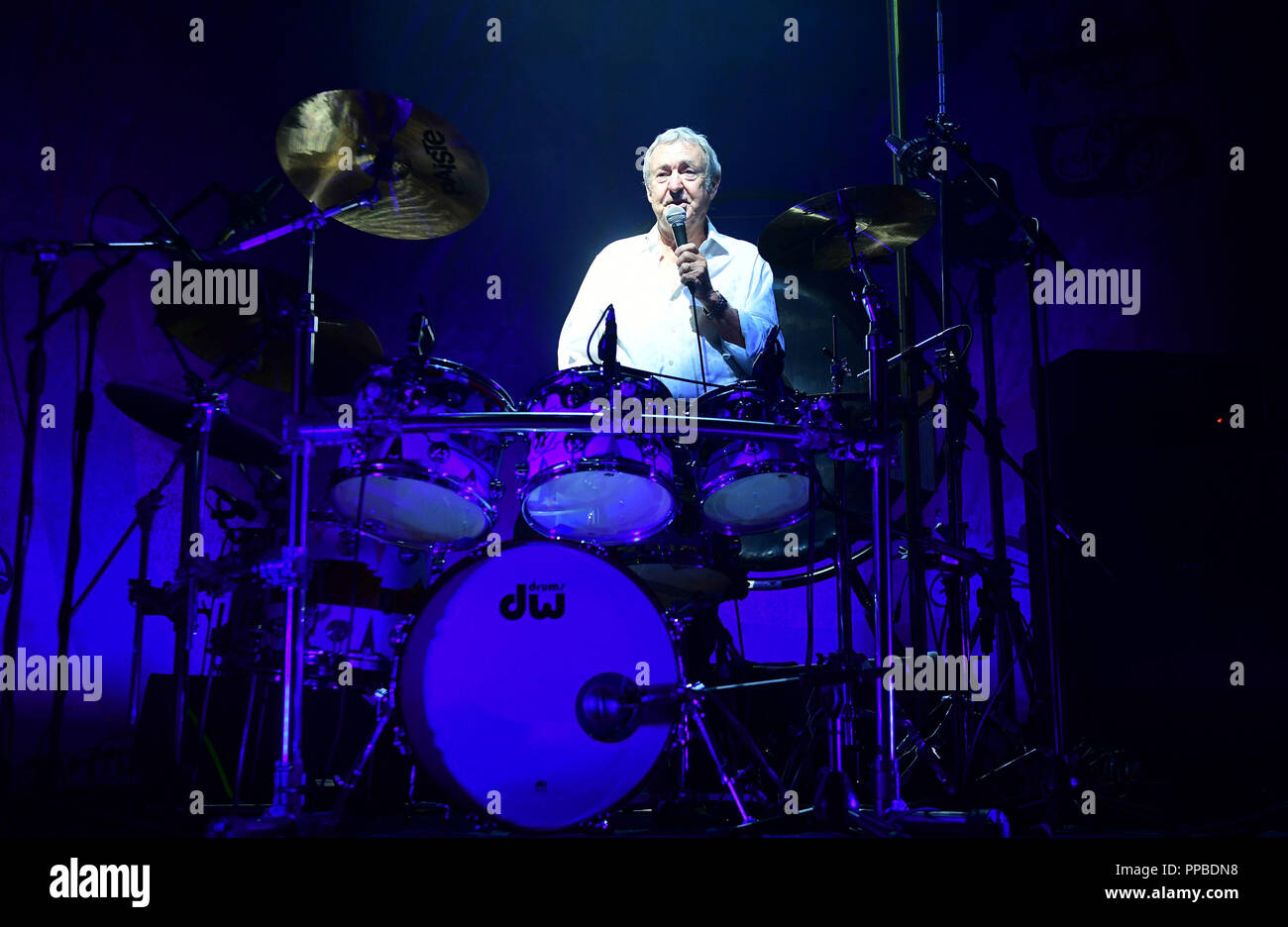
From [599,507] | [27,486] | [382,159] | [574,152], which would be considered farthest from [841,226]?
[27,486]

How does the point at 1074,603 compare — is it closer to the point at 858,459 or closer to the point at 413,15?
the point at 858,459

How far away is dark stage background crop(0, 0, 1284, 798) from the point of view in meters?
4.25

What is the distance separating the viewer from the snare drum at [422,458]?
2.66 m

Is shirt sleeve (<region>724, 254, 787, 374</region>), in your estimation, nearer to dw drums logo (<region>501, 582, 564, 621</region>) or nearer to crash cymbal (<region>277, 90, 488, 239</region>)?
crash cymbal (<region>277, 90, 488, 239</region>)

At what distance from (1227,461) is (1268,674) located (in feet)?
2.09

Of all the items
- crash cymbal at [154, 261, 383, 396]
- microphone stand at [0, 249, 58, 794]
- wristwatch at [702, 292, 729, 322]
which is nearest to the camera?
microphone stand at [0, 249, 58, 794]

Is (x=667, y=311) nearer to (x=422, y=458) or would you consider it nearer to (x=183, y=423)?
(x=422, y=458)

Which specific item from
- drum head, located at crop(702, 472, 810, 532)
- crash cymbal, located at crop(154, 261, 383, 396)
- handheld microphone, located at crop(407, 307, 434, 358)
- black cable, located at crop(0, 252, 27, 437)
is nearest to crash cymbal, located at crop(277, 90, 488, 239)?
crash cymbal, located at crop(154, 261, 383, 396)

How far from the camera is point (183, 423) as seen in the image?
3197 millimetres

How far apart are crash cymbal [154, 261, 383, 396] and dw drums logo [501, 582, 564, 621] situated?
0.84 m
